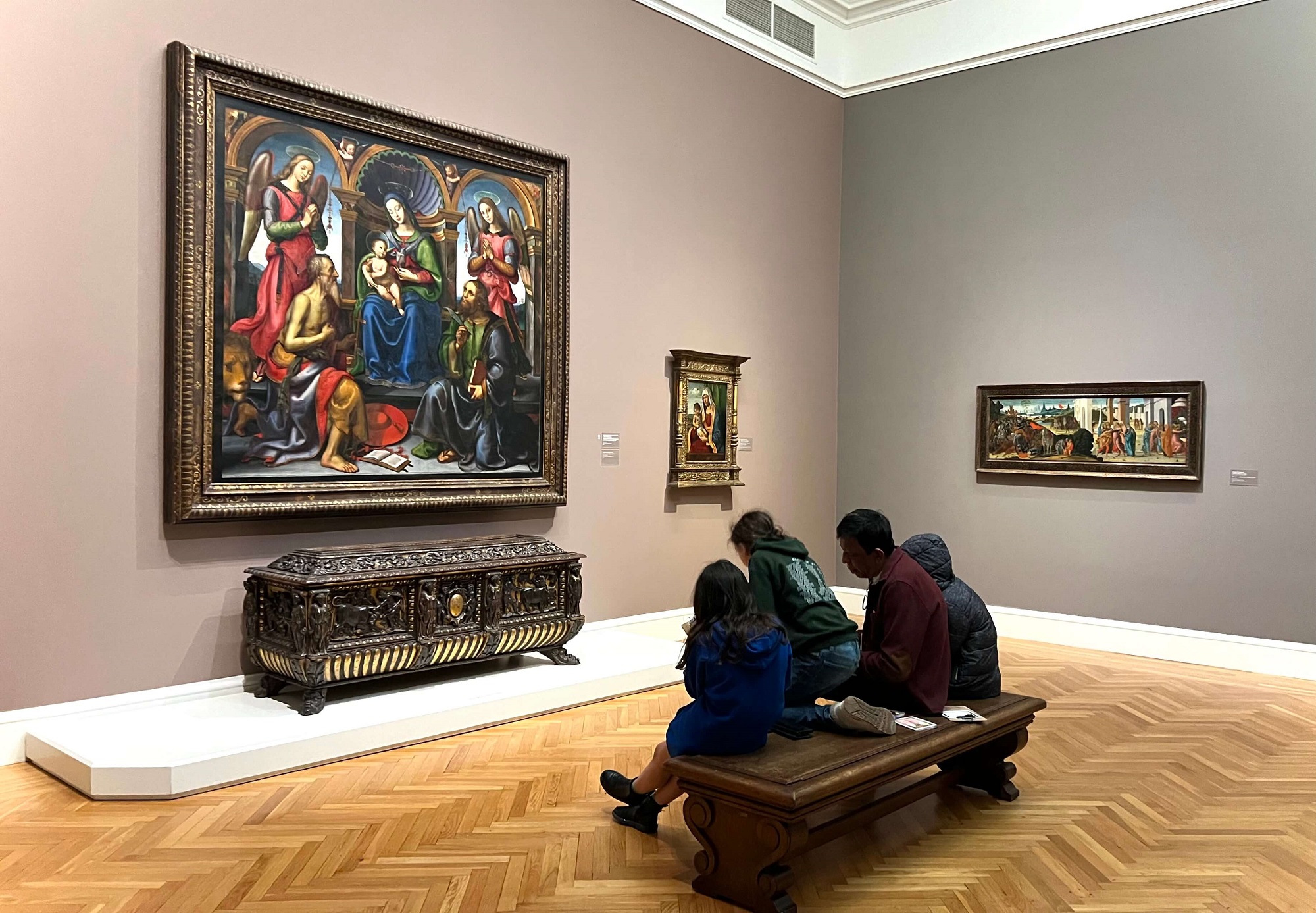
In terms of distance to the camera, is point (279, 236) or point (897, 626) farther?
point (279, 236)

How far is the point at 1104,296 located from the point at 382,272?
6944 mm

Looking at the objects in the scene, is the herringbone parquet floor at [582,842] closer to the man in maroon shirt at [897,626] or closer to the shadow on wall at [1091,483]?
the man in maroon shirt at [897,626]

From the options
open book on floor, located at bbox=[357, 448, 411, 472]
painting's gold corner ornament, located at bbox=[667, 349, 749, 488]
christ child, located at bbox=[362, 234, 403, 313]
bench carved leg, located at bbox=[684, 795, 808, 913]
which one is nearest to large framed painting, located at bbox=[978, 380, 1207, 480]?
painting's gold corner ornament, located at bbox=[667, 349, 749, 488]

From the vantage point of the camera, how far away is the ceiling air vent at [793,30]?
11344mm

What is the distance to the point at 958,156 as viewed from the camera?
1139 centimetres

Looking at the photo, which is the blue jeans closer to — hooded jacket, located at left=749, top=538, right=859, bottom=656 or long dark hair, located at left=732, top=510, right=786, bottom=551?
hooded jacket, located at left=749, top=538, right=859, bottom=656

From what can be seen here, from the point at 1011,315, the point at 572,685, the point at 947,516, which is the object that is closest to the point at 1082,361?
the point at 1011,315

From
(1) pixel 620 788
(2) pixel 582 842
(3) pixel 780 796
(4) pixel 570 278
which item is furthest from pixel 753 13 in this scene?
(3) pixel 780 796

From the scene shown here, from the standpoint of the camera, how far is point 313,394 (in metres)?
7.25

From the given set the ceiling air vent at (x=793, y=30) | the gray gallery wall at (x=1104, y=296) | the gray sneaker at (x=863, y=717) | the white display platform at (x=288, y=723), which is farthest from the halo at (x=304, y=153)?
the gray gallery wall at (x=1104, y=296)

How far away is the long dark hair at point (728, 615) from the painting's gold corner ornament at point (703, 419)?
5769mm

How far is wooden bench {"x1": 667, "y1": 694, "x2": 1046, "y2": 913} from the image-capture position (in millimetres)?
4098

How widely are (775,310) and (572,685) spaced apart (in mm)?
5489

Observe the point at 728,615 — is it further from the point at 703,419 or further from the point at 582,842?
the point at 703,419
